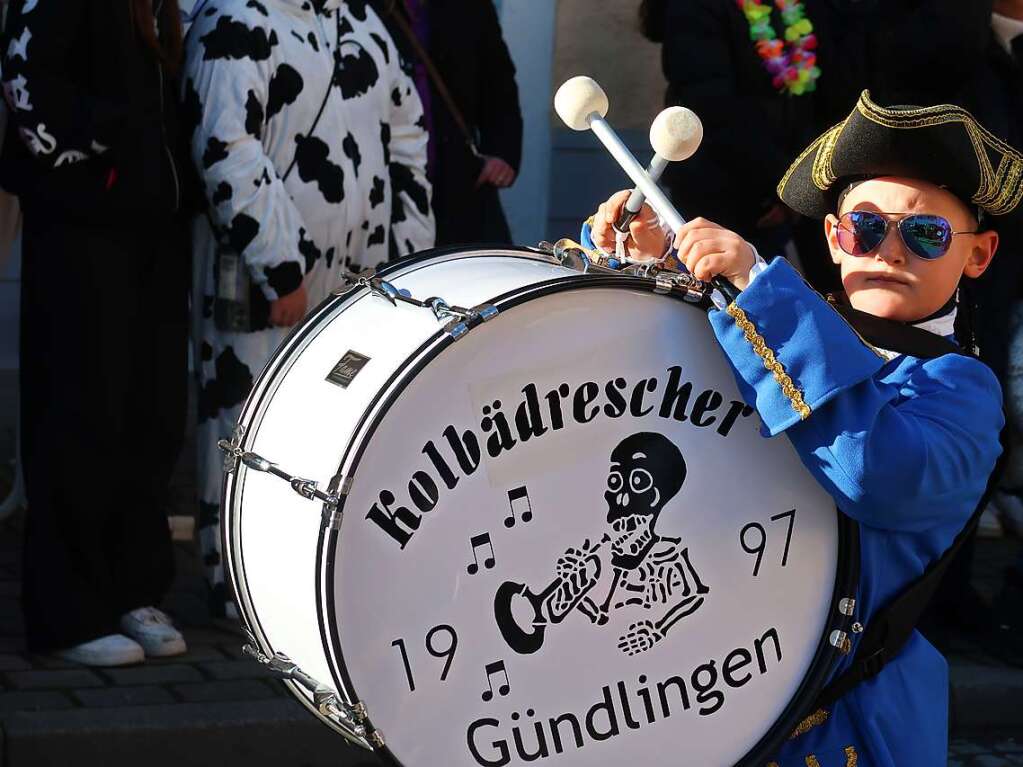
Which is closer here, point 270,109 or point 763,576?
→ point 763,576

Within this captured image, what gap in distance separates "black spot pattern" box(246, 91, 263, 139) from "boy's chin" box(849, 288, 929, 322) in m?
2.06

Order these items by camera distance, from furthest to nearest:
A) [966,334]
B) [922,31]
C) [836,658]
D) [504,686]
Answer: [922,31] < [966,334] < [836,658] < [504,686]

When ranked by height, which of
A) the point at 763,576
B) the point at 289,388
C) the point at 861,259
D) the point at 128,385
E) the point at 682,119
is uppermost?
the point at 682,119

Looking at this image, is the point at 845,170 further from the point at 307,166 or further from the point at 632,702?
the point at 307,166

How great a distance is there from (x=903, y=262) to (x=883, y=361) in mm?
155

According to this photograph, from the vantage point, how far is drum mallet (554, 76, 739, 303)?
2346 mm

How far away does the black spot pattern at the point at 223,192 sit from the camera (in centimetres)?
420

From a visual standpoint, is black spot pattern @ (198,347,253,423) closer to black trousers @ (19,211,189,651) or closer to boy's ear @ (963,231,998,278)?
black trousers @ (19,211,189,651)

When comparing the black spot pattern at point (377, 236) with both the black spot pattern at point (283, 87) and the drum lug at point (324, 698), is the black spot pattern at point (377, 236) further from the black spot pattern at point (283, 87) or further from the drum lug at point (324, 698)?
the drum lug at point (324, 698)

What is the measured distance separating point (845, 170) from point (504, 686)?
849 millimetres

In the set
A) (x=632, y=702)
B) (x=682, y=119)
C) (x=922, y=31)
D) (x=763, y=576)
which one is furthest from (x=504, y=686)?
(x=922, y=31)

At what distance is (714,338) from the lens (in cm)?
234

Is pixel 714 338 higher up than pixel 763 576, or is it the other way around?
pixel 714 338

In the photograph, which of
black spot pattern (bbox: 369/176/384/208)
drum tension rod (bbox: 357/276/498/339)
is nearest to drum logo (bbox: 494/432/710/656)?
drum tension rod (bbox: 357/276/498/339)
